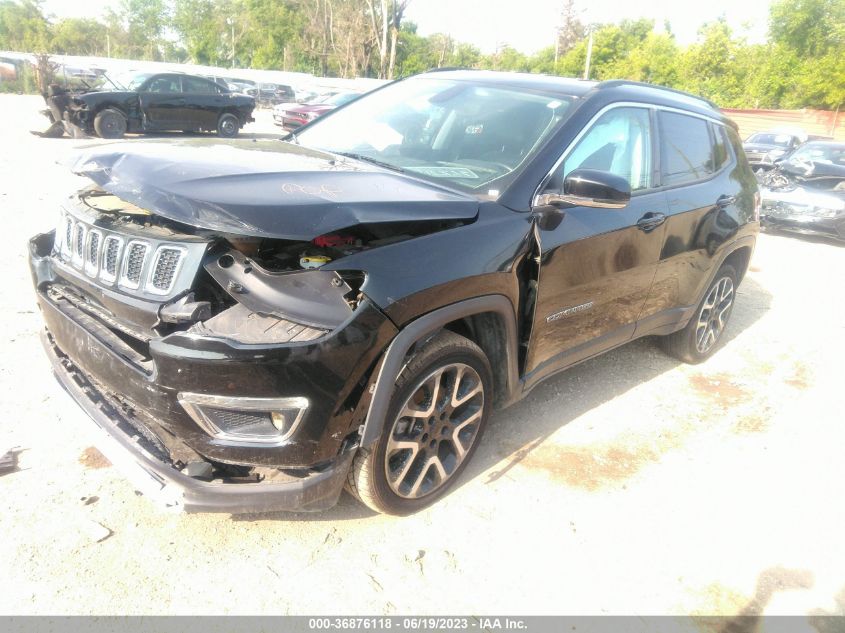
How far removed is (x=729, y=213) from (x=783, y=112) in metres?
33.2

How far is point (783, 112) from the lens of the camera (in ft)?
105

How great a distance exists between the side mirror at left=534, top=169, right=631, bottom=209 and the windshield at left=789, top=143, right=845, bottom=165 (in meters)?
10.9

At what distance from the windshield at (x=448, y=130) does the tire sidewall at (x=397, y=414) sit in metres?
0.79

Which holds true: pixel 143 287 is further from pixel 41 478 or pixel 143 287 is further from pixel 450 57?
pixel 450 57

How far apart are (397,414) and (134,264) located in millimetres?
1184

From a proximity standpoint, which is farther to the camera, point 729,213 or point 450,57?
point 450,57

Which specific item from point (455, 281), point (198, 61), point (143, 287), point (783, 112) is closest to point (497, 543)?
point (455, 281)

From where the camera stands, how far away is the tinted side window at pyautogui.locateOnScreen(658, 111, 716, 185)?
3.96m

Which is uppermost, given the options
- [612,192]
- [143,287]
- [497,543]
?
[612,192]

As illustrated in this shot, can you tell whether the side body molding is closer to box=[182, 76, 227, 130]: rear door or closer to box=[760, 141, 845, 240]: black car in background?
box=[760, 141, 845, 240]: black car in background

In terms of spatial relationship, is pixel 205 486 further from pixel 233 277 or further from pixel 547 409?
pixel 547 409

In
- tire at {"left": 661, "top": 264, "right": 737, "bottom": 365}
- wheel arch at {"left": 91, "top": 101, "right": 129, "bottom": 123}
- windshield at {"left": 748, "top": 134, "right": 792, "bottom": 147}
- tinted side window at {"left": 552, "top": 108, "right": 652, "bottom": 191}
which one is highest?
tinted side window at {"left": 552, "top": 108, "right": 652, "bottom": 191}

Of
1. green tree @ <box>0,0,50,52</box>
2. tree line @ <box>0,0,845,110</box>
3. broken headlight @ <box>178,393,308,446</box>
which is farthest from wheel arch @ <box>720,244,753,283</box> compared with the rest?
green tree @ <box>0,0,50,52</box>

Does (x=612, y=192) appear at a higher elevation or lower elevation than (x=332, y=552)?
higher
